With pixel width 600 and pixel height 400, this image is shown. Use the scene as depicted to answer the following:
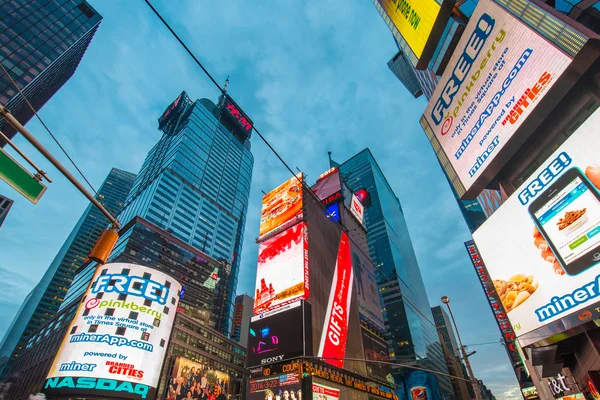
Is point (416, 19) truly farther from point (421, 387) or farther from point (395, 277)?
point (395, 277)

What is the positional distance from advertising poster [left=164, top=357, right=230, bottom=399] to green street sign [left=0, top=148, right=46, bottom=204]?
55956 millimetres

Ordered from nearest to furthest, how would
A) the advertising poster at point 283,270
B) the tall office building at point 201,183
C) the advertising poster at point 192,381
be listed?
1. the advertising poster at point 283,270
2. the advertising poster at point 192,381
3. the tall office building at point 201,183

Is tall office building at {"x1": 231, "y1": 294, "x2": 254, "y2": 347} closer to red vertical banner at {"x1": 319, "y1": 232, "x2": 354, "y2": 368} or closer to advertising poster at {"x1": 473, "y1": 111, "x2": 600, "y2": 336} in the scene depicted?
red vertical banner at {"x1": 319, "y1": 232, "x2": 354, "y2": 368}

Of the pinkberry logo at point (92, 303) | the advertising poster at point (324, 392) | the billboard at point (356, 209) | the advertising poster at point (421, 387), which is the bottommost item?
the advertising poster at point (324, 392)

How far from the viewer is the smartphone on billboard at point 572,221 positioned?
9578mm

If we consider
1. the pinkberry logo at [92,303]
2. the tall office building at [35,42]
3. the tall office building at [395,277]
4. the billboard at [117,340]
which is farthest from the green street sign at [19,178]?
the tall office building at [35,42]

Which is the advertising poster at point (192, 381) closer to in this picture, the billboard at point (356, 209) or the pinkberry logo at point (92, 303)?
the pinkberry logo at point (92, 303)

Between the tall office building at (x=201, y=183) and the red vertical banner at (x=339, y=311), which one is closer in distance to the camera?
the red vertical banner at (x=339, y=311)

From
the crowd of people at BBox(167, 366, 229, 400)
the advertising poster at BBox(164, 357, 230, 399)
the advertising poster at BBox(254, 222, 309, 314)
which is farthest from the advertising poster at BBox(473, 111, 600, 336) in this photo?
the advertising poster at BBox(164, 357, 230, 399)

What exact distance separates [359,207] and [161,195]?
241 feet

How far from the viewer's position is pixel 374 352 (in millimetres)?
53312

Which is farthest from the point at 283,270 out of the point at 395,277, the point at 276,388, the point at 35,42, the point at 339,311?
the point at 35,42

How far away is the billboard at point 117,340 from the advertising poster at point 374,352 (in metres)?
32.2

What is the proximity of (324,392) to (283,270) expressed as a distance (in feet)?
50.3
